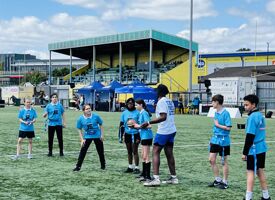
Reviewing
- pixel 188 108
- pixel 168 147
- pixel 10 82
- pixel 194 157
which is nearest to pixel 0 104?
pixel 188 108

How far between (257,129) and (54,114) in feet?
23.0

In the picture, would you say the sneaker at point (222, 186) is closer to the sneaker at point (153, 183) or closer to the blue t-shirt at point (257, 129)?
the sneaker at point (153, 183)

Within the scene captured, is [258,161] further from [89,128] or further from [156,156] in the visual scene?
[89,128]

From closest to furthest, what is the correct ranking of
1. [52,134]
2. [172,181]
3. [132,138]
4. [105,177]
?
[172,181], [105,177], [132,138], [52,134]

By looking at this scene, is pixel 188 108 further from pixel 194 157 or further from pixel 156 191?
pixel 156 191

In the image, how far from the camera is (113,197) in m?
8.00

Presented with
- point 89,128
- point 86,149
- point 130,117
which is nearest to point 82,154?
point 86,149

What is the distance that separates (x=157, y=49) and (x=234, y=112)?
33515 mm

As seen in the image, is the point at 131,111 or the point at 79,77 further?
the point at 79,77

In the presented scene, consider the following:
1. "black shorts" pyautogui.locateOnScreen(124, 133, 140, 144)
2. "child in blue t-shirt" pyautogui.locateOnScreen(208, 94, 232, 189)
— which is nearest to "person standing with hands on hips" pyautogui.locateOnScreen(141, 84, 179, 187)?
"child in blue t-shirt" pyautogui.locateOnScreen(208, 94, 232, 189)

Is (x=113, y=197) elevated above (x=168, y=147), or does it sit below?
below

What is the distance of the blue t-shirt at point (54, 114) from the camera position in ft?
42.6

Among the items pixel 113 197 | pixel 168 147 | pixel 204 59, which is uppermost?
pixel 204 59

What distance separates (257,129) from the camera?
716 cm
